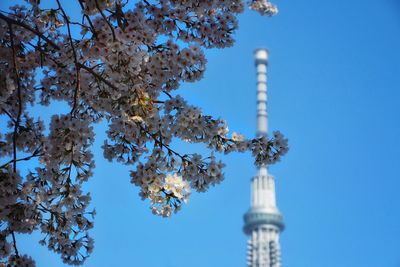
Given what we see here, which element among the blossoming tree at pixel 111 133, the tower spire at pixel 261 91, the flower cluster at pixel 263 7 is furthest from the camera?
the tower spire at pixel 261 91

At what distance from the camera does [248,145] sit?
166 inches

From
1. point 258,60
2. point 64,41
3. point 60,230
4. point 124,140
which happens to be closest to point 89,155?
point 124,140

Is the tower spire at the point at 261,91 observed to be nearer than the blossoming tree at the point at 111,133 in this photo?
No

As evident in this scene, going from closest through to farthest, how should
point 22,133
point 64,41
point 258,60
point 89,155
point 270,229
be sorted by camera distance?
point 89,155 < point 22,133 < point 64,41 < point 270,229 < point 258,60

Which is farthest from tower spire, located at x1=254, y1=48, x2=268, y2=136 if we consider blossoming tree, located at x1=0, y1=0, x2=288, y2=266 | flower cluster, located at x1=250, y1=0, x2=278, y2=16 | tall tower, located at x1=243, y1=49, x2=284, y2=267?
blossoming tree, located at x1=0, y1=0, x2=288, y2=266

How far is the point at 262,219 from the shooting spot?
88625 millimetres

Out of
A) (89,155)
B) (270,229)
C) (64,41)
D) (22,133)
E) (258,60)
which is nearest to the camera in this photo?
(89,155)

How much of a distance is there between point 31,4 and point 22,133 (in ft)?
3.30

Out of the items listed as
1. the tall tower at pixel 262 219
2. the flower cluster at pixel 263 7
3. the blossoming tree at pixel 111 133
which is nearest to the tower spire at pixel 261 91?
the tall tower at pixel 262 219

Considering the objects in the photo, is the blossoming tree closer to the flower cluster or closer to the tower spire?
the flower cluster

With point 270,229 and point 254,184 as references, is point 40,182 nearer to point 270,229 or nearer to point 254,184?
point 270,229

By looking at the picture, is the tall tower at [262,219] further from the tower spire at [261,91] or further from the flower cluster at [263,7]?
the flower cluster at [263,7]

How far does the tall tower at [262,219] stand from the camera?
86.3 m

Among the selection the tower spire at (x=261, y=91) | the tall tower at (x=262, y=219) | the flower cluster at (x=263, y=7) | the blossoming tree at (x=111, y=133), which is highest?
the tower spire at (x=261, y=91)
